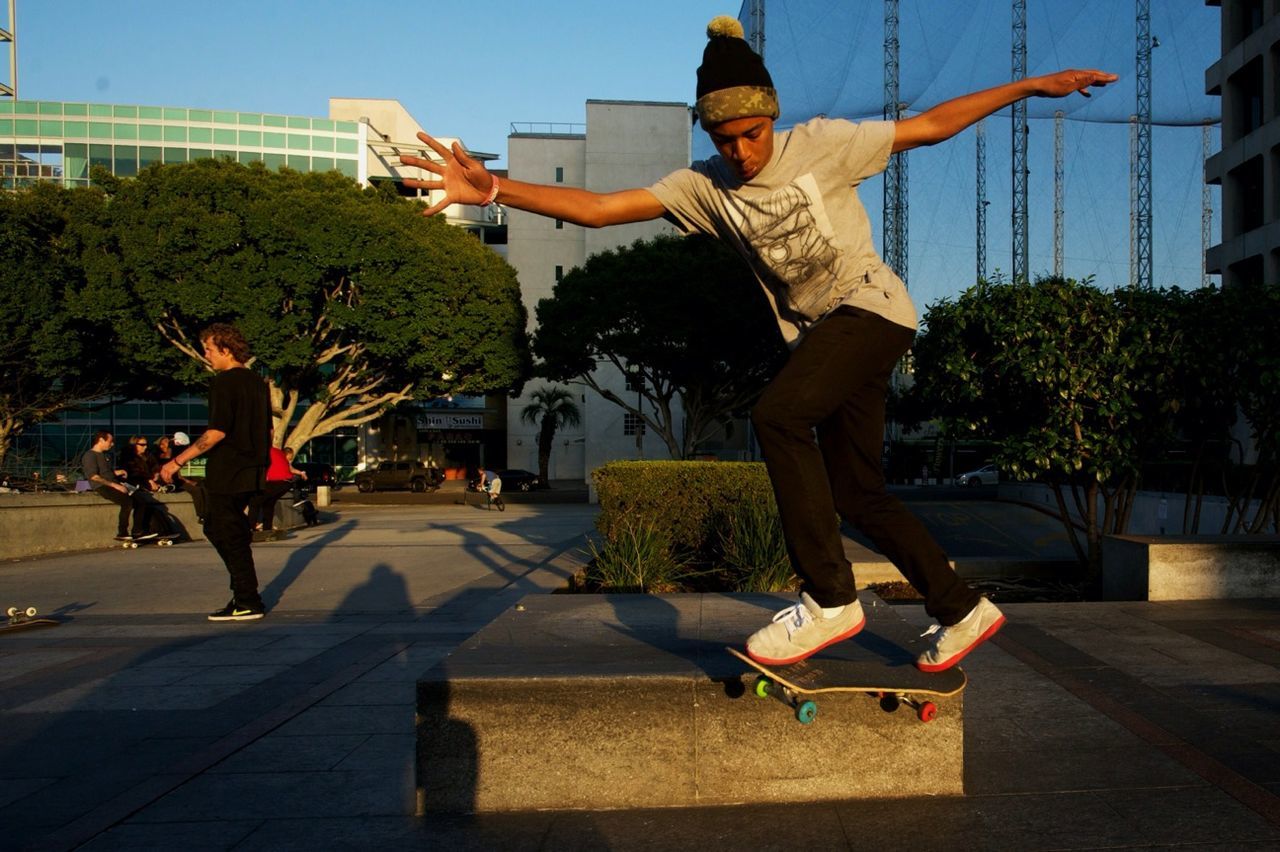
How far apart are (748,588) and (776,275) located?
5087 mm

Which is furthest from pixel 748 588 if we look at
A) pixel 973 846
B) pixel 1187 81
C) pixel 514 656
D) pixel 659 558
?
pixel 1187 81

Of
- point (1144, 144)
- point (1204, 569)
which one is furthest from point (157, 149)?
point (1204, 569)

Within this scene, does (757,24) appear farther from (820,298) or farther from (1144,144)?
(820,298)

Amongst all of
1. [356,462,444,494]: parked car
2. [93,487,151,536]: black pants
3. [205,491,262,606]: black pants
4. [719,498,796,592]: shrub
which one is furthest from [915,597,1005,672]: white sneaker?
[356,462,444,494]: parked car

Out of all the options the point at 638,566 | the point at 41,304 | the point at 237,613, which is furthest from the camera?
the point at 41,304

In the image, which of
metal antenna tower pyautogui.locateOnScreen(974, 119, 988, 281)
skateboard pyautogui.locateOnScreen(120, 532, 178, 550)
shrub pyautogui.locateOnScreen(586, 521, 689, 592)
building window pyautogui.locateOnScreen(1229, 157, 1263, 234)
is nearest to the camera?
shrub pyautogui.locateOnScreen(586, 521, 689, 592)

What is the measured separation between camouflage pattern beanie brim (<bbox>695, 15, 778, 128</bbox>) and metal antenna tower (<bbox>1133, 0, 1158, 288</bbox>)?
160ft

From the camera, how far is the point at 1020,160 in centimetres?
4281

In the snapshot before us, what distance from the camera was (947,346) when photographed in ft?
29.1

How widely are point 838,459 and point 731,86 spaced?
124 centimetres

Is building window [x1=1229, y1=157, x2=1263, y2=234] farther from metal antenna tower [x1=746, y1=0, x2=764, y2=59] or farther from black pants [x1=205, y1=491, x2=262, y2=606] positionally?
black pants [x1=205, y1=491, x2=262, y2=606]

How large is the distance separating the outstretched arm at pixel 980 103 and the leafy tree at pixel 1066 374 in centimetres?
531

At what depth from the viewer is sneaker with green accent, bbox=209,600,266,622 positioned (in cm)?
747

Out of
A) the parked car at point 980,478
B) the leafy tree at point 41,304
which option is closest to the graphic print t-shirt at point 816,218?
the leafy tree at point 41,304
